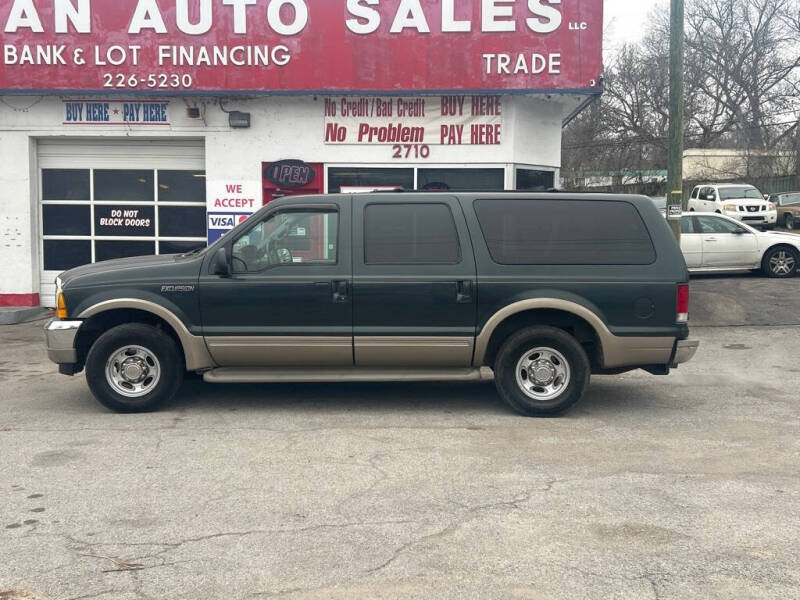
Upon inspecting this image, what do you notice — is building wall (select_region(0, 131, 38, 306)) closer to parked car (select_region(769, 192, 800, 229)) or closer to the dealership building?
the dealership building

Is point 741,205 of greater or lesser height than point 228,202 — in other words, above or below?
above

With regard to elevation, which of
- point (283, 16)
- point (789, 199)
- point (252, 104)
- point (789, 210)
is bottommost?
point (789, 210)

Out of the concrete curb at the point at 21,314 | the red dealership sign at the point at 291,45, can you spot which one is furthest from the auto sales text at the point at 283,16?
the concrete curb at the point at 21,314

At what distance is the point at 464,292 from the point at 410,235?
70cm

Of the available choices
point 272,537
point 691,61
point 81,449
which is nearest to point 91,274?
point 81,449

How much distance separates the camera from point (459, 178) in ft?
45.1

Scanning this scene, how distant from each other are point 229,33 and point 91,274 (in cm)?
699

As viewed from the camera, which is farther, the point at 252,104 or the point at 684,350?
the point at 252,104

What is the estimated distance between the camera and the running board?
293 inches

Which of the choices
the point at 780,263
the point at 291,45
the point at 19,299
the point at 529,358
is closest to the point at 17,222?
the point at 19,299

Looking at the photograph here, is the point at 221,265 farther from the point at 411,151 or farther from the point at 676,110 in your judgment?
the point at 676,110

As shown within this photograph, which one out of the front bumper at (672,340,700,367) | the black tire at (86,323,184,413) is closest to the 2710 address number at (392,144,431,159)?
the black tire at (86,323,184,413)

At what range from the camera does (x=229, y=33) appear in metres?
13.3

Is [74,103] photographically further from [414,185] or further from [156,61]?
[414,185]
